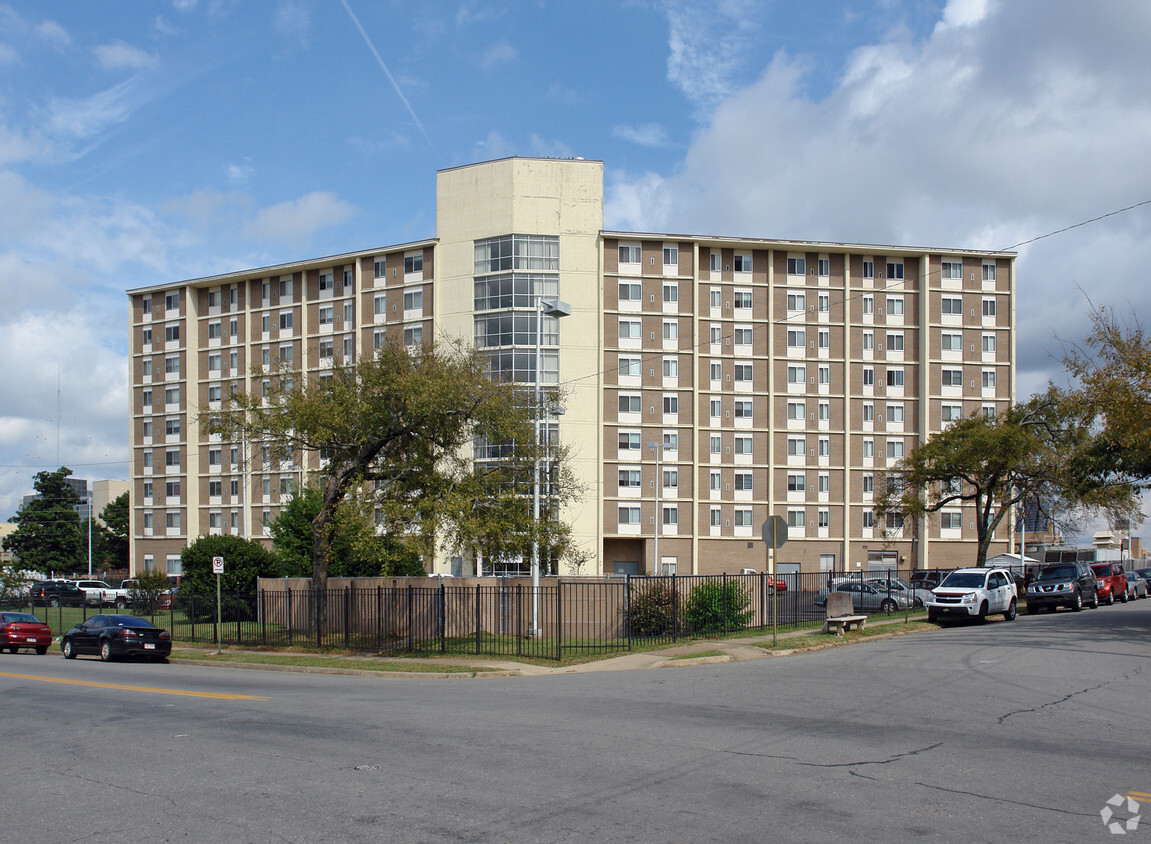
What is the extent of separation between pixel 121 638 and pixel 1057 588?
32690mm

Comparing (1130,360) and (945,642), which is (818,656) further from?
(1130,360)

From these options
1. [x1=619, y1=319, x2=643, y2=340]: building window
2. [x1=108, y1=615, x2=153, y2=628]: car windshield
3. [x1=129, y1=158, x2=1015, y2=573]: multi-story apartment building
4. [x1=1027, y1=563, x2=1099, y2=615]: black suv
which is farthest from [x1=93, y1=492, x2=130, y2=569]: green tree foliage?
[x1=1027, y1=563, x2=1099, y2=615]: black suv

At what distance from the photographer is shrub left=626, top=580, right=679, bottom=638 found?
26641 millimetres

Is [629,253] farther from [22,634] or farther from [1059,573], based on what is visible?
[22,634]

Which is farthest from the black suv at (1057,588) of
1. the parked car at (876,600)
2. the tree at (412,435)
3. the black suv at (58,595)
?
the black suv at (58,595)

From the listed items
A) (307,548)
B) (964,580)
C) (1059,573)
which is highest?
(964,580)

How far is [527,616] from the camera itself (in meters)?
30.4

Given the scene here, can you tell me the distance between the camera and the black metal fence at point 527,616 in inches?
1011

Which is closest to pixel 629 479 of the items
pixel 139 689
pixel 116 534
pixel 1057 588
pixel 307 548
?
pixel 307 548

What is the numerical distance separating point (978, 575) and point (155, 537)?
67.8 meters

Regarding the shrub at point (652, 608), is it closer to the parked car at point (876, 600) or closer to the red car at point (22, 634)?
the parked car at point (876, 600)

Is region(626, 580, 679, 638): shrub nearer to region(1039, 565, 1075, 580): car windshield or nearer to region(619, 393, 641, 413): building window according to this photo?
region(1039, 565, 1075, 580): car windshield

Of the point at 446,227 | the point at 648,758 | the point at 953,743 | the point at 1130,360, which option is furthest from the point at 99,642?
the point at 446,227

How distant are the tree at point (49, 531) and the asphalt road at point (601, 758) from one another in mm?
86278
